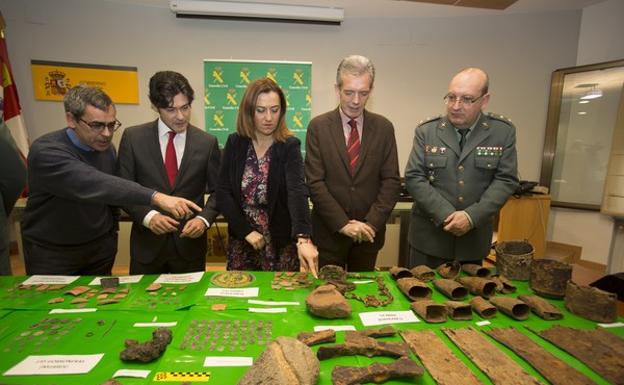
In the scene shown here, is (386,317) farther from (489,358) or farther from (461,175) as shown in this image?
(461,175)

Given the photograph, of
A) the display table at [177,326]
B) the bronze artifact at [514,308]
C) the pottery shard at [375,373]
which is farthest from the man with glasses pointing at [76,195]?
the bronze artifact at [514,308]

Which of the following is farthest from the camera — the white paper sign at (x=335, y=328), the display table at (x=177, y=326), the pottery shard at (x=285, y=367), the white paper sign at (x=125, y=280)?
the white paper sign at (x=125, y=280)

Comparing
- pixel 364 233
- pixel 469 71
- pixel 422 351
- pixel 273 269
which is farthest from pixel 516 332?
pixel 469 71

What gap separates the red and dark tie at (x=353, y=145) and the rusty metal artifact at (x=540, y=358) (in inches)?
46.8

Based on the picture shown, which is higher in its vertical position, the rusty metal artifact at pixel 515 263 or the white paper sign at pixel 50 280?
the rusty metal artifact at pixel 515 263

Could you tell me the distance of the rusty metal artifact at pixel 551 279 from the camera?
5.40 feet

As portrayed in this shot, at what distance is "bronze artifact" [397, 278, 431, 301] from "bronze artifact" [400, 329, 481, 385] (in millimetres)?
272

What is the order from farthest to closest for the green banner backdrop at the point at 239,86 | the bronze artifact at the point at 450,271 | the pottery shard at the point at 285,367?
the green banner backdrop at the point at 239,86 → the bronze artifact at the point at 450,271 → the pottery shard at the point at 285,367

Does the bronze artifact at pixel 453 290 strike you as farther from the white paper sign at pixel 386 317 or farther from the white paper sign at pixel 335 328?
the white paper sign at pixel 335 328

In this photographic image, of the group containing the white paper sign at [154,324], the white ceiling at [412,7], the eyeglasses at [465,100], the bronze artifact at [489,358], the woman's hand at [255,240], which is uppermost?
the white ceiling at [412,7]

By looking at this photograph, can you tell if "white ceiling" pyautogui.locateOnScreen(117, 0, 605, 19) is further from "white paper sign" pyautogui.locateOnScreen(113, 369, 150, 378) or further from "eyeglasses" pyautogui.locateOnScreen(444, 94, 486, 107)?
"white paper sign" pyautogui.locateOnScreen(113, 369, 150, 378)

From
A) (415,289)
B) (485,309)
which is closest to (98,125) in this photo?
(415,289)

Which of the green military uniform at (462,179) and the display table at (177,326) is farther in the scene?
the green military uniform at (462,179)

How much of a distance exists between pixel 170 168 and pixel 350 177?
110 cm
